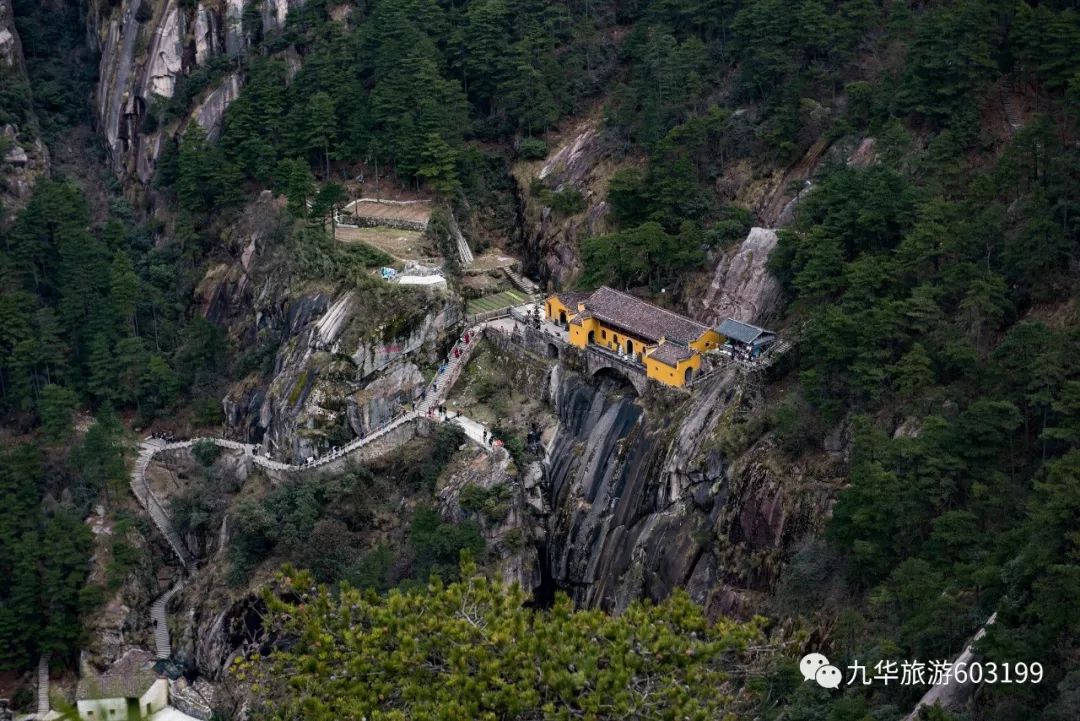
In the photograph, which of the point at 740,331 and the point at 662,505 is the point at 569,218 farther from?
the point at 662,505

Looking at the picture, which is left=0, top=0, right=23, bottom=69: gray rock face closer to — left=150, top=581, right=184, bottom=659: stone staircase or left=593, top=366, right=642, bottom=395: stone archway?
left=150, top=581, right=184, bottom=659: stone staircase

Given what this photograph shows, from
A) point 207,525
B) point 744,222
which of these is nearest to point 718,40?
point 744,222

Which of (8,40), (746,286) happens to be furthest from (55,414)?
(746,286)

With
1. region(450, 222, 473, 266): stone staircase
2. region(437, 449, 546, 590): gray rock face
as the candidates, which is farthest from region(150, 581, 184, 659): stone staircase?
region(450, 222, 473, 266): stone staircase

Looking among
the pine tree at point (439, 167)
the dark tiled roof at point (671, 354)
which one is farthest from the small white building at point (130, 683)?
the pine tree at point (439, 167)

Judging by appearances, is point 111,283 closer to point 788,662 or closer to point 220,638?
point 220,638
